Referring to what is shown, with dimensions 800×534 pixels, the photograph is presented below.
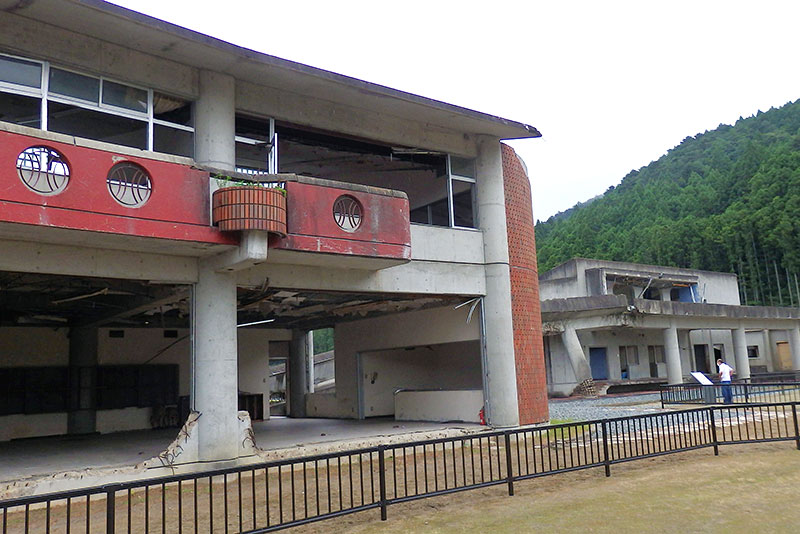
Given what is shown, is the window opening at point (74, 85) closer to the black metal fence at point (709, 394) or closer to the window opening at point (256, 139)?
the window opening at point (256, 139)

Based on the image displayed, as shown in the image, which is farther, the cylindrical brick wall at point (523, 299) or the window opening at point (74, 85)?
the cylindrical brick wall at point (523, 299)

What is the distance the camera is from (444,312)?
60.0 feet

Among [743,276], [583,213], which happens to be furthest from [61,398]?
[583,213]

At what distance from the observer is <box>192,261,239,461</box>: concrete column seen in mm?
12062

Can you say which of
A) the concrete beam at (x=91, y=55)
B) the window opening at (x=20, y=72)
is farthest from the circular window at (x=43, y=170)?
the concrete beam at (x=91, y=55)

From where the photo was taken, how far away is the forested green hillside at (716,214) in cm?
5569

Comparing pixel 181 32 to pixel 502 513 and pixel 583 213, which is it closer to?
pixel 502 513

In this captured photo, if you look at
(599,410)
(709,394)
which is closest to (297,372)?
(599,410)

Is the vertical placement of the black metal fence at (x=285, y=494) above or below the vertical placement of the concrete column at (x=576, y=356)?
below

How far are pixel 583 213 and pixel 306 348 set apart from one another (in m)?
65.4

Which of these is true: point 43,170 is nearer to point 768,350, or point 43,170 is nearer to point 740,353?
point 740,353

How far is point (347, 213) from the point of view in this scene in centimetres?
1307

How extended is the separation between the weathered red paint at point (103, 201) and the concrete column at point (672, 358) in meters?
28.7

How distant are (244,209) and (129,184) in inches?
73.2
